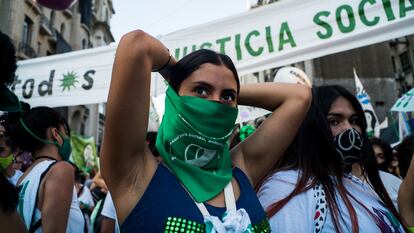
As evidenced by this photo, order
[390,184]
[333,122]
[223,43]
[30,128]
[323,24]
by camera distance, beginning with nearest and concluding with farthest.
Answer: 1. [333,122]
2. [30,128]
3. [390,184]
4. [323,24]
5. [223,43]

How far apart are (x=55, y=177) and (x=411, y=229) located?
2043mm

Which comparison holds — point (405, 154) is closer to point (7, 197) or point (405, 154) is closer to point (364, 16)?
point (364, 16)

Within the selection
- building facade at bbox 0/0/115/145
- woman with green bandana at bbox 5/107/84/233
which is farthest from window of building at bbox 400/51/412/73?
woman with green bandana at bbox 5/107/84/233

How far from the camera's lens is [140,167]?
1.29m

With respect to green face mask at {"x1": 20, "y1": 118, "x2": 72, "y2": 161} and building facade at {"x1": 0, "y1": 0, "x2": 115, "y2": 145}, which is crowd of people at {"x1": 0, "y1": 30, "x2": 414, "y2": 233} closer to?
green face mask at {"x1": 20, "y1": 118, "x2": 72, "y2": 161}

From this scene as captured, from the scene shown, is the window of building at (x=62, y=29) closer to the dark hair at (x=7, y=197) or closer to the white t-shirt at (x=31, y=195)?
the white t-shirt at (x=31, y=195)

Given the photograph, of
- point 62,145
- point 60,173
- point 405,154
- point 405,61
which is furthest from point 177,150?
point 405,61

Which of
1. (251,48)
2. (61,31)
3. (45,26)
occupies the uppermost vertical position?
(61,31)

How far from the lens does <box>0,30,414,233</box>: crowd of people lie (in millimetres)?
1222

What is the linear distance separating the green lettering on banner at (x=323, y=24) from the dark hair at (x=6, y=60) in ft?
9.19

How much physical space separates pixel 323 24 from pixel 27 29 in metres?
21.8

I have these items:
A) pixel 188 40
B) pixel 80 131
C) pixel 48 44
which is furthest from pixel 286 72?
pixel 80 131

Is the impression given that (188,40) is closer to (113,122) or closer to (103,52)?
(103,52)

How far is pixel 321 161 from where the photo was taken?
5.84 feet
